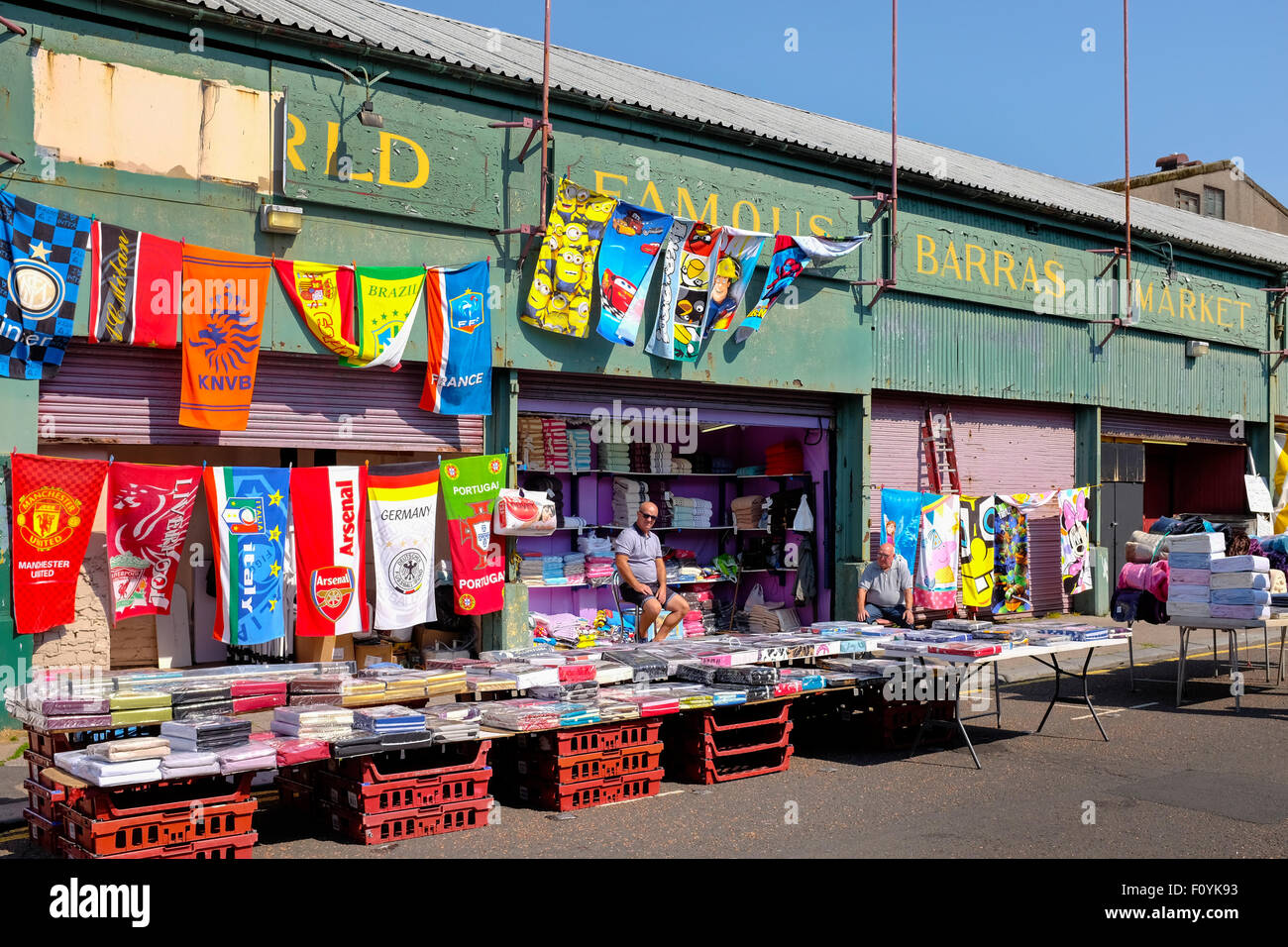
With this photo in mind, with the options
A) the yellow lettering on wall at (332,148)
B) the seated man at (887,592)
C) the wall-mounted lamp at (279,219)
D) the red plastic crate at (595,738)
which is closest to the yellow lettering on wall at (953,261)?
the seated man at (887,592)

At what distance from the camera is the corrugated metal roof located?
13.2 m

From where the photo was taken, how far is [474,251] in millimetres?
13141

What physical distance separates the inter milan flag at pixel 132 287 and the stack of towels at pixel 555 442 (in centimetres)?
509

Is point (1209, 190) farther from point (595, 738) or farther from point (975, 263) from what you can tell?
point (595, 738)

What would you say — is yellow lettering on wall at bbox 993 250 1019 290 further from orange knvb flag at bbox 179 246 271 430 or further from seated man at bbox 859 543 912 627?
orange knvb flag at bbox 179 246 271 430

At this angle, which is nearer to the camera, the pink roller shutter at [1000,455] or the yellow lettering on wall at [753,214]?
the yellow lettering on wall at [753,214]

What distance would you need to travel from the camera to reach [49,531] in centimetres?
1033

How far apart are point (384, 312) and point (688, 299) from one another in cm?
417

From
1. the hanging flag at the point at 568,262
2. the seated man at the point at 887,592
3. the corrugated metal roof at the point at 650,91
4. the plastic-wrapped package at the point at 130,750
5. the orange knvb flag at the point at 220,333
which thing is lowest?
the plastic-wrapped package at the point at 130,750

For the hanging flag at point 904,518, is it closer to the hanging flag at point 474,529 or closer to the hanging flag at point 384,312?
the hanging flag at point 474,529

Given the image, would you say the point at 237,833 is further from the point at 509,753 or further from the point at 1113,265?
the point at 1113,265

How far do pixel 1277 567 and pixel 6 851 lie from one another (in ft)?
45.5

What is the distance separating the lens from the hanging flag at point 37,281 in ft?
33.3

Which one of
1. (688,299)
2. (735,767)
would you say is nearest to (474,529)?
(688,299)
